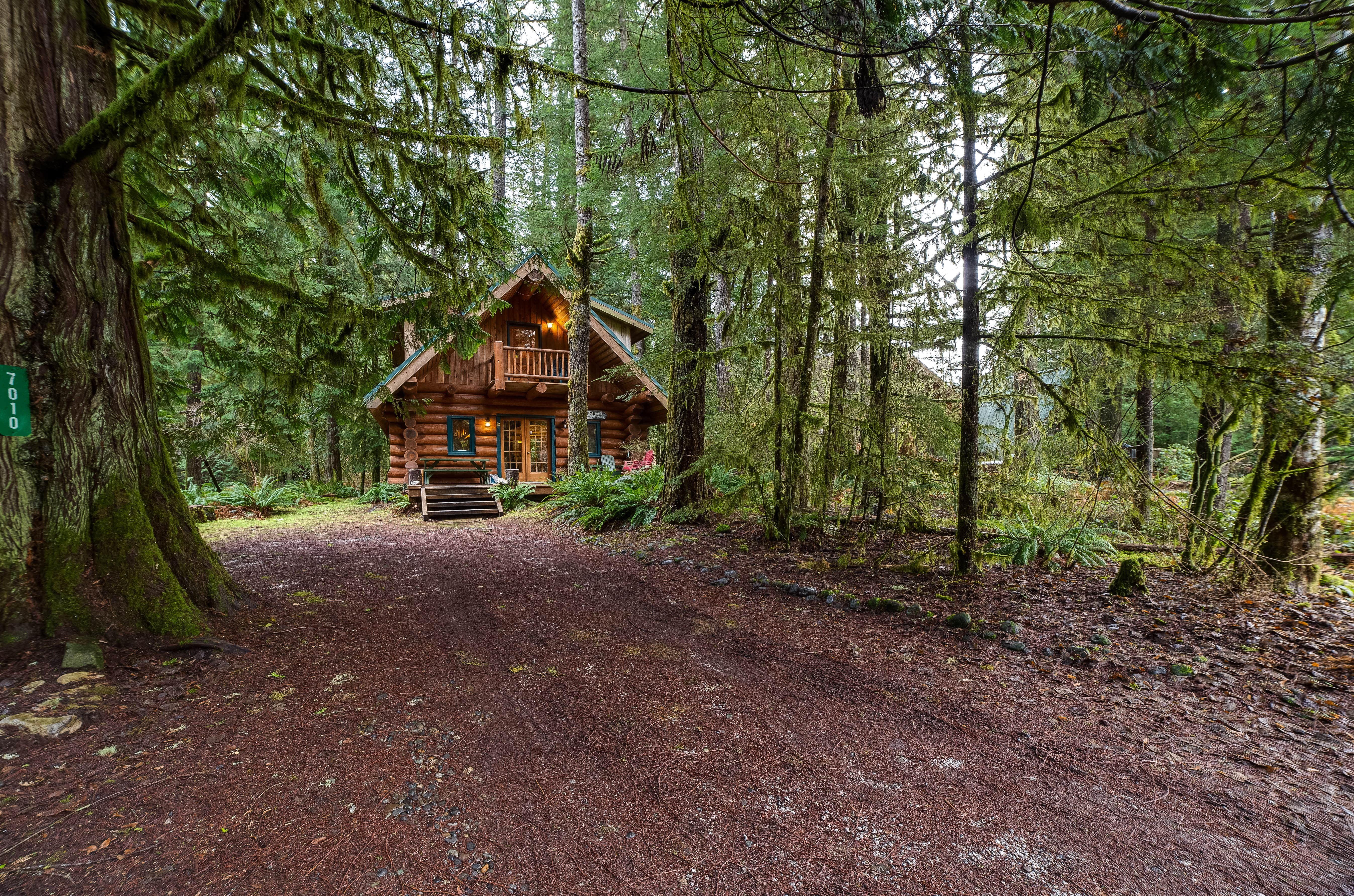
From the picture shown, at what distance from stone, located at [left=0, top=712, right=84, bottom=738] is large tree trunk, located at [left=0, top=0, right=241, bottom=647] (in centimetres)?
76

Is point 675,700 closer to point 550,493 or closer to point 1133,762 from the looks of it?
point 1133,762

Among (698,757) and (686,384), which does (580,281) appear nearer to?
(686,384)

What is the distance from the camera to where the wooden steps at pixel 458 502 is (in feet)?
44.7

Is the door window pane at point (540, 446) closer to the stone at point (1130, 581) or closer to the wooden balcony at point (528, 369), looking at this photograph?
the wooden balcony at point (528, 369)

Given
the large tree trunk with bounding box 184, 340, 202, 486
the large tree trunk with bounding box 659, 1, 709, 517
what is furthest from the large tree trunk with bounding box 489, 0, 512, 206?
the large tree trunk with bounding box 184, 340, 202, 486

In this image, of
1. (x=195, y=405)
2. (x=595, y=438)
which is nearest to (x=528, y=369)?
(x=595, y=438)

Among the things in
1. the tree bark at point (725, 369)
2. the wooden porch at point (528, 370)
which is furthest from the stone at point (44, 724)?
the wooden porch at point (528, 370)

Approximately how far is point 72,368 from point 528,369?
12.8 meters

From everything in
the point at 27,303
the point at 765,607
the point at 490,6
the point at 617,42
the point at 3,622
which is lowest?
the point at 765,607

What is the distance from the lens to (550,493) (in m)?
15.3

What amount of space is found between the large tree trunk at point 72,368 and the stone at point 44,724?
76 centimetres

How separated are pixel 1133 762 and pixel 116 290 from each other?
6992mm

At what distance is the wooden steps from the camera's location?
537 inches

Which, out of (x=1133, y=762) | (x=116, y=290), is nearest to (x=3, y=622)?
(x=116, y=290)
